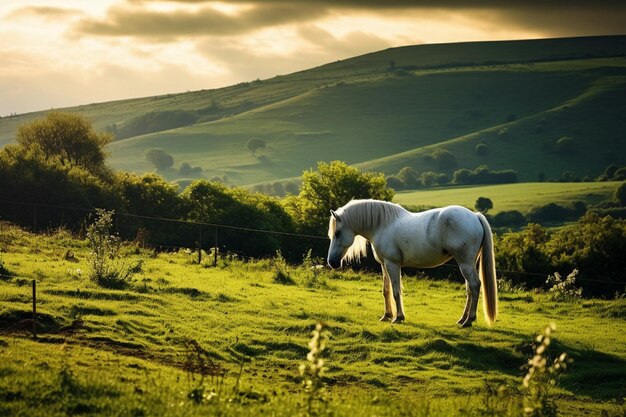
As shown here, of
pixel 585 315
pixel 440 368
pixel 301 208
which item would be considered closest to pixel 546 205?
pixel 301 208

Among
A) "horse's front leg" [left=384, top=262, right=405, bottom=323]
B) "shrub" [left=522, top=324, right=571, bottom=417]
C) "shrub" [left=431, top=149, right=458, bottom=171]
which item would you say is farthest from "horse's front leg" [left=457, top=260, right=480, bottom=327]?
"shrub" [left=431, top=149, right=458, bottom=171]

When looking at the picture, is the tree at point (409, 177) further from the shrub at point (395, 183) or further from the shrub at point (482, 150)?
the shrub at point (482, 150)

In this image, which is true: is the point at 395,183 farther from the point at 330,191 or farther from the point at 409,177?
the point at 330,191

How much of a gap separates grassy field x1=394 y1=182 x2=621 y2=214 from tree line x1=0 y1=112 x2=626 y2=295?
228 feet

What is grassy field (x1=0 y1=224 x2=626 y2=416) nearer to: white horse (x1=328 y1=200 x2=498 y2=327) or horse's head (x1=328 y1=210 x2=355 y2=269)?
white horse (x1=328 y1=200 x2=498 y2=327)

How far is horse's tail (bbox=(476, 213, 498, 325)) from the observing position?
19250 mm

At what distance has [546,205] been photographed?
386 feet

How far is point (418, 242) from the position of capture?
19.9 m

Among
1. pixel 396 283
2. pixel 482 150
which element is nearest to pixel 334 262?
pixel 396 283

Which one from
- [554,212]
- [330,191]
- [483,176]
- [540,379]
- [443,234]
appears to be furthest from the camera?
[483,176]

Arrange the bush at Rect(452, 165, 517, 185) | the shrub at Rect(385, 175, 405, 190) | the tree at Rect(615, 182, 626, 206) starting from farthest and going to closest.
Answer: the shrub at Rect(385, 175, 405, 190)
the bush at Rect(452, 165, 517, 185)
the tree at Rect(615, 182, 626, 206)

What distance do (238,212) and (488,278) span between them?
28745 millimetres

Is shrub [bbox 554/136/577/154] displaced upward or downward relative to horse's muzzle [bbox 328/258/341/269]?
upward

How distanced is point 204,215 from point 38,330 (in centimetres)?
3131
